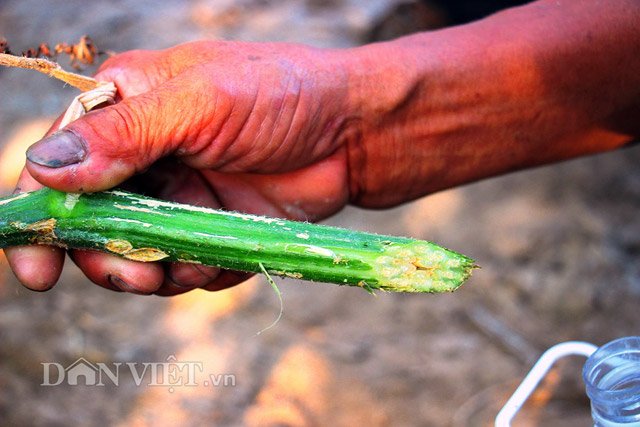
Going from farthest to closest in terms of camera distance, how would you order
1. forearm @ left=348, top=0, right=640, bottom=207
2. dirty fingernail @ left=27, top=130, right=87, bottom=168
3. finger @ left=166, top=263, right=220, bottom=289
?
forearm @ left=348, top=0, right=640, bottom=207, finger @ left=166, top=263, right=220, bottom=289, dirty fingernail @ left=27, top=130, right=87, bottom=168

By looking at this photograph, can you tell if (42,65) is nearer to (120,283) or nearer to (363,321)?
(120,283)

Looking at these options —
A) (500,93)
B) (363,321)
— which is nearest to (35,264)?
(500,93)

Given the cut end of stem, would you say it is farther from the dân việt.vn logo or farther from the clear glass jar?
the dân việt.vn logo

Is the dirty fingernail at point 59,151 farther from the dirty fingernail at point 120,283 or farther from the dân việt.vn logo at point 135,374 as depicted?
the dân việt.vn logo at point 135,374

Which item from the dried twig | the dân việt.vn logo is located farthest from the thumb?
the dân việt.vn logo

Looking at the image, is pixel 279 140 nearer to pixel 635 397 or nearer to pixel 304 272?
pixel 304 272

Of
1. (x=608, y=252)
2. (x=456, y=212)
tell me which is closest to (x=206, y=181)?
(x=456, y=212)
